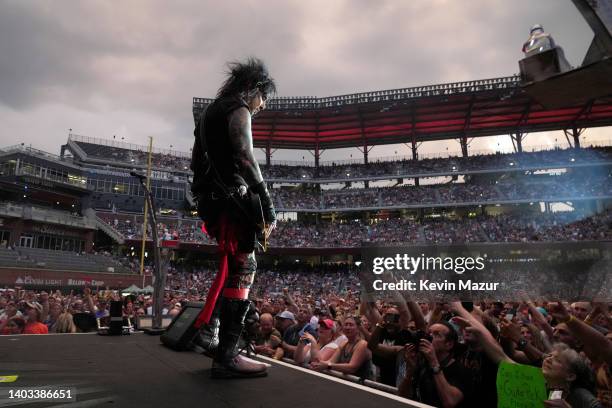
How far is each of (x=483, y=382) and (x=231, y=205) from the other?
8.26 feet

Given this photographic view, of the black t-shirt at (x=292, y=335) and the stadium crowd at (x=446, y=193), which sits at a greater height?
the stadium crowd at (x=446, y=193)

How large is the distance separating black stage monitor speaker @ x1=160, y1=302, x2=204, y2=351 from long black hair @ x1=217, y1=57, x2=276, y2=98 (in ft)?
6.06

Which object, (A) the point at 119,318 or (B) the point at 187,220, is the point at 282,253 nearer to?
(B) the point at 187,220

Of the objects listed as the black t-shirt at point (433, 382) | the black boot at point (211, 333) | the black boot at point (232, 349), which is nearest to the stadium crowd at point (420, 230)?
the black t-shirt at point (433, 382)

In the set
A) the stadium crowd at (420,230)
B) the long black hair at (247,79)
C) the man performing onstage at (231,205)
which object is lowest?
the man performing onstage at (231,205)

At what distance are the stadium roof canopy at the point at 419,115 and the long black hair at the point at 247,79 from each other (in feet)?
113

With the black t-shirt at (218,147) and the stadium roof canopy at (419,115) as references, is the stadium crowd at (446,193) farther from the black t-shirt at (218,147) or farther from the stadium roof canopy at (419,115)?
the black t-shirt at (218,147)

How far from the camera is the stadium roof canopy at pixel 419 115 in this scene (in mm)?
35406

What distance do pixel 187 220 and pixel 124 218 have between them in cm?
677

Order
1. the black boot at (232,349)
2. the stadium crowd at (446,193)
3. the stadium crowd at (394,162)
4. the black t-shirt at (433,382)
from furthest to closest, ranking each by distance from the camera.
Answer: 1. the stadium crowd at (394,162)
2. the stadium crowd at (446,193)
3. the black t-shirt at (433,382)
4. the black boot at (232,349)

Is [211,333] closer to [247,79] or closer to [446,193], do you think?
[247,79]

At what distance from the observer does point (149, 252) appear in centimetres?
4038

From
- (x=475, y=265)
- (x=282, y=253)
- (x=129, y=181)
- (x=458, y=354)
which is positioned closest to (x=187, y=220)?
(x=129, y=181)

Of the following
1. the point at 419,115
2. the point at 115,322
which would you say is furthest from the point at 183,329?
the point at 419,115
